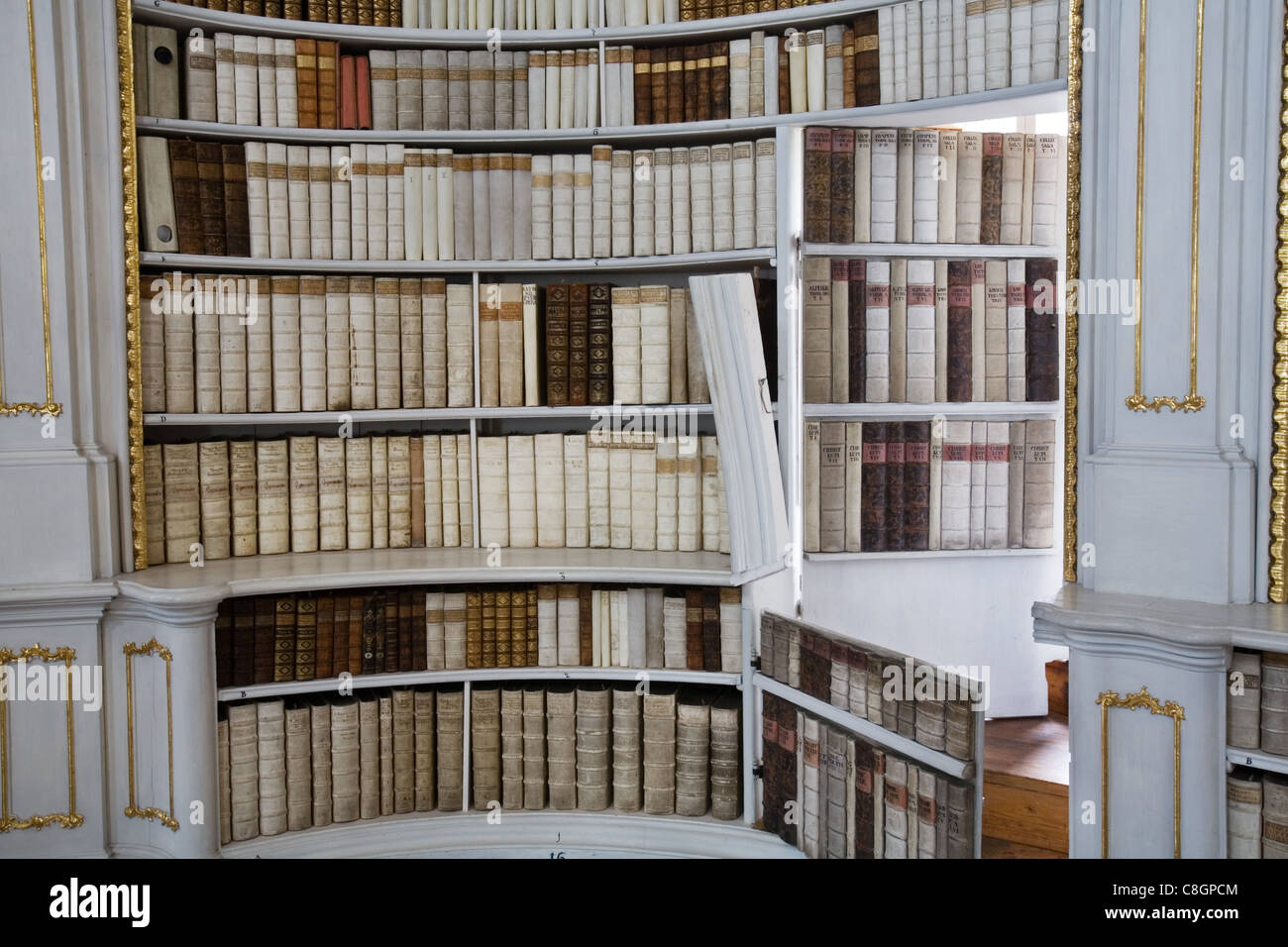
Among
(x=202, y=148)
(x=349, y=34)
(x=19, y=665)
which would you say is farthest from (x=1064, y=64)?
(x=19, y=665)

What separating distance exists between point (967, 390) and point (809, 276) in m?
0.56

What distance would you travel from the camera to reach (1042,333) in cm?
301

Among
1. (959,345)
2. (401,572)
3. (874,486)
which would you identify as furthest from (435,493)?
(959,345)

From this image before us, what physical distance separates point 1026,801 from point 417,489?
1.86m

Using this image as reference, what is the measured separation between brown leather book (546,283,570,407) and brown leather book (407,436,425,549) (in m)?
0.41

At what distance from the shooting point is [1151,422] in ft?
6.97

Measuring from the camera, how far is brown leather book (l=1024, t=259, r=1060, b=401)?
2.99m

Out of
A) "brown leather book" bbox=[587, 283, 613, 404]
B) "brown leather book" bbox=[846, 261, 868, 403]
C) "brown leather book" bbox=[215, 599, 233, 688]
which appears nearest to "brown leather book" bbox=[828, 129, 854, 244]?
"brown leather book" bbox=[846, 261, 868, 403]

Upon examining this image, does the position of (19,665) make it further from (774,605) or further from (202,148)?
(774,605)

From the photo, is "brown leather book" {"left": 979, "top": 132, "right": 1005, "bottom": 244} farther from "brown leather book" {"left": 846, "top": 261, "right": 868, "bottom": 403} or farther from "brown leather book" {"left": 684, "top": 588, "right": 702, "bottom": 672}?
"brown leather book" {"left": 684, "top": 588, "right": 702, "bottom": 672}

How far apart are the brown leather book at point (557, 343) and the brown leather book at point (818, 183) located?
71 cm

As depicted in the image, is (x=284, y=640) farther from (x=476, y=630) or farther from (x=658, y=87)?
(x=658, y=87)

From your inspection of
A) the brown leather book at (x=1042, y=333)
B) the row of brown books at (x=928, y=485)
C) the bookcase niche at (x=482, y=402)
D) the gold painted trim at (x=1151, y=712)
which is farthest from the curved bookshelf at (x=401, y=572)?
the brown leather book at (x=1042, y=333)

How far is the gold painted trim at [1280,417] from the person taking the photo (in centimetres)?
200
